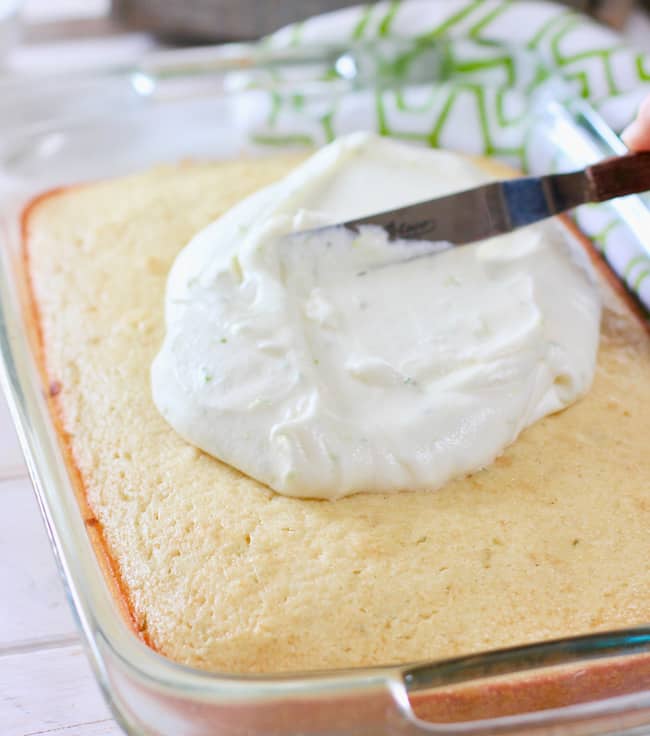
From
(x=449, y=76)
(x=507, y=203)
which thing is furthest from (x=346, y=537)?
(x=449, y=76)

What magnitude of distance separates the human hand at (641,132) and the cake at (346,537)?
0.99 feet

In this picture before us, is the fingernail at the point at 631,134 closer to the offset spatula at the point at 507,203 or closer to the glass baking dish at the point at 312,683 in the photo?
the offset spatula at the point at 507,203

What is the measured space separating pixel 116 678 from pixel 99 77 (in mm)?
1335

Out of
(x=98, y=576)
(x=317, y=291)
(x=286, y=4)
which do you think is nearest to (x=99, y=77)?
(x=286, y=4)

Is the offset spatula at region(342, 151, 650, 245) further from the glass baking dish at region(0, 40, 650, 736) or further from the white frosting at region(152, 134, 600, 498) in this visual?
the glass baking dish at region(0, 40, 650, 736)

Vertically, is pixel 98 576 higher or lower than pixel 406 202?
lower

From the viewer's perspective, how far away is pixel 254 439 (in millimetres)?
1162

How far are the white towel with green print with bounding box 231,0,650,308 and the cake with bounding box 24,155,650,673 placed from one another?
640 millimetres

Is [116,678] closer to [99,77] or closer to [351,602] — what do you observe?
[351,602]

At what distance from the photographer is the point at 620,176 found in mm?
1364

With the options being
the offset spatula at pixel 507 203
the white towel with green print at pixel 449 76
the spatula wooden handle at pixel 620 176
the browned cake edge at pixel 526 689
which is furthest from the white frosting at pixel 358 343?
the white towel with green print at pixel 449 76

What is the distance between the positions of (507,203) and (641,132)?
0.22 metres

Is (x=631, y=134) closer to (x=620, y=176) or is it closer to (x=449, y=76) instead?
(x=620, y=176)

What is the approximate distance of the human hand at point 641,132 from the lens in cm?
135
